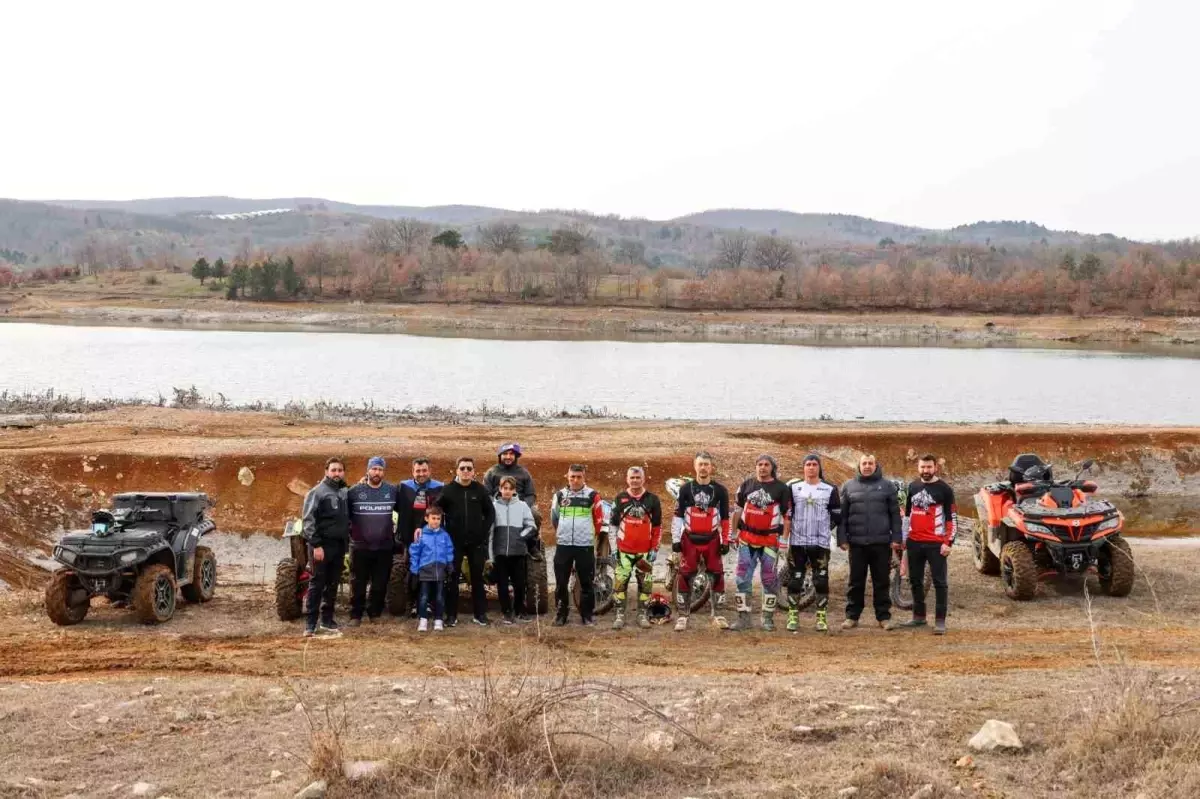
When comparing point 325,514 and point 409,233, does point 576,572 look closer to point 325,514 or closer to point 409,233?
point 325,514

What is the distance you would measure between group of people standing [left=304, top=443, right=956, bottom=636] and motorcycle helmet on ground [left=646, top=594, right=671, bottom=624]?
0.52ft

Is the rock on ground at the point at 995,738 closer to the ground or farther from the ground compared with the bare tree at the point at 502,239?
closer to the ground

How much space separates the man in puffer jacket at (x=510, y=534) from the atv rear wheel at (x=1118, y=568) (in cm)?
709

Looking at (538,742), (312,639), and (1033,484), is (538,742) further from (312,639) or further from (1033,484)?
(1033,484)

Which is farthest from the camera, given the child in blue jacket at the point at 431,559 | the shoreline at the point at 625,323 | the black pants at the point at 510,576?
the shoreline at the point at 625,323

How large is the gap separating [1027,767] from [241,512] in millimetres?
14783

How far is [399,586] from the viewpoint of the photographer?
1106 centimetres

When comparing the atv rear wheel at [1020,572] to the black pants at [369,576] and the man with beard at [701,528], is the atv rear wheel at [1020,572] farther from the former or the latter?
the black pants at [369,576]

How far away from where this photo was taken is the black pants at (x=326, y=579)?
402 inches

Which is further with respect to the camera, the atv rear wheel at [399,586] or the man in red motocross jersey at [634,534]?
the atv rear wheel at [399,586]

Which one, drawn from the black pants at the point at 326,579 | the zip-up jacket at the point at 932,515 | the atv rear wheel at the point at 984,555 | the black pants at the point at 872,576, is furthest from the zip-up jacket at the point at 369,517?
the atv rear wheel at the point at 984,555

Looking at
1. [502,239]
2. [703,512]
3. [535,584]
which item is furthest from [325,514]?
[502,239]

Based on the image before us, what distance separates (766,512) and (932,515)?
173 centimetres

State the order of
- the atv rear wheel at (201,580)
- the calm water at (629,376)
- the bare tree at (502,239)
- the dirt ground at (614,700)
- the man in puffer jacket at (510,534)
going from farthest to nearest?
1. the bare tree at (502,239)
2. the calm water at (629,376)
3. the atv rear wheel at (201,580)
4. the man in puffer jacket at (510,534)
5. the dirt ground at (614,700)
